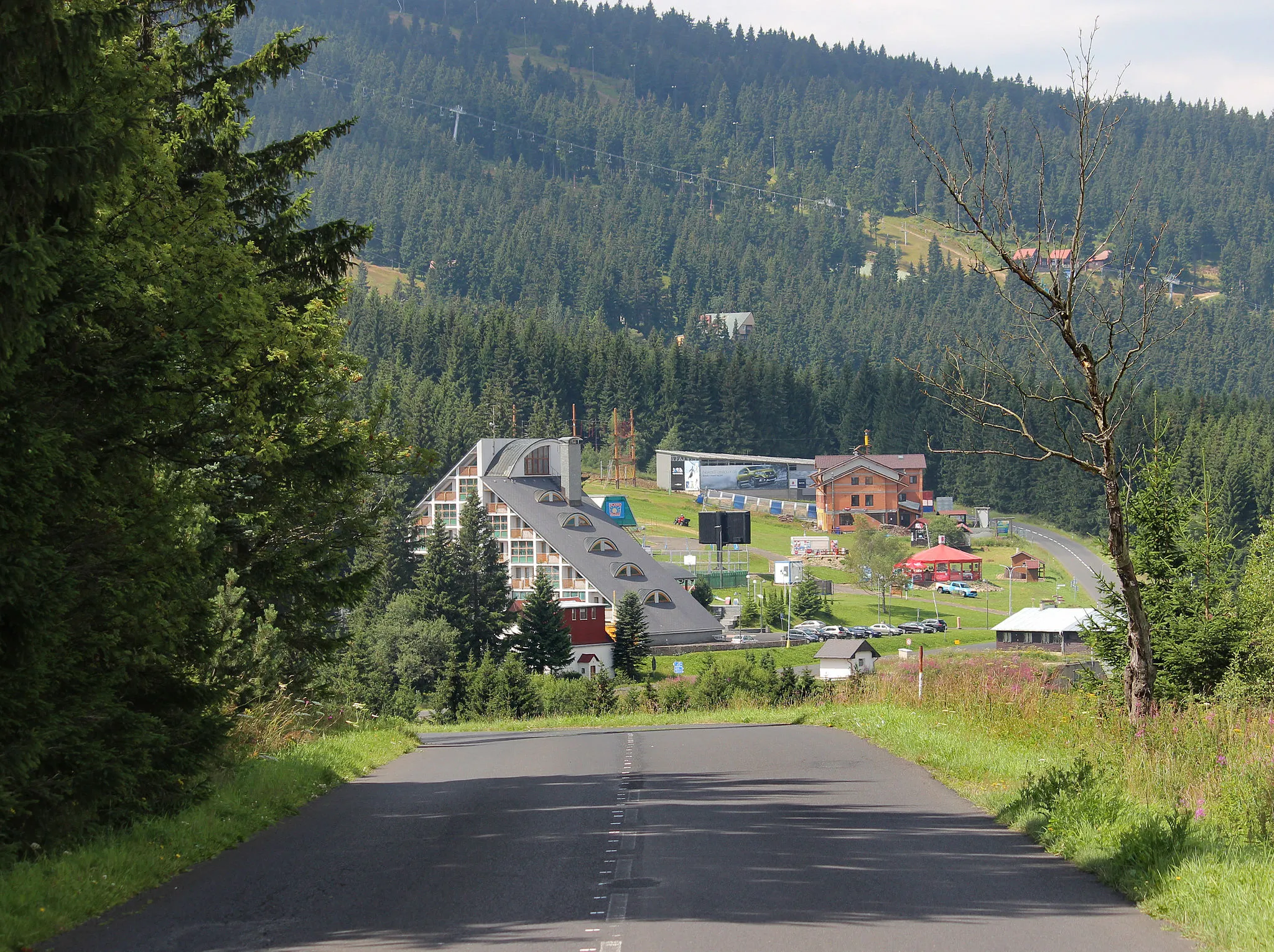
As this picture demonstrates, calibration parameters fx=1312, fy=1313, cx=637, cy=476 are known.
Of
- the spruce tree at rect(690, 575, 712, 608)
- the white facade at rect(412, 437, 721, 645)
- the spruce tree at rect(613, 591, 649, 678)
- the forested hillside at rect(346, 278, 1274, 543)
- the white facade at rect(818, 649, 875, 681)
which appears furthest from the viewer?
the forested hillside at rect(346, 278, 1274, 543)

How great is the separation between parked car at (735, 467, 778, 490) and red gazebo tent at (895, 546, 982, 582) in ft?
122

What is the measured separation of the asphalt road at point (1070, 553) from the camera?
110 meters

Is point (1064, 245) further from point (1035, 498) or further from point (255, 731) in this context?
point (1035, 498)

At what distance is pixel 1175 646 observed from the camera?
59.0 ft

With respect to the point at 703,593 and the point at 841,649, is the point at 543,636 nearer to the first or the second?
the point at 841,649

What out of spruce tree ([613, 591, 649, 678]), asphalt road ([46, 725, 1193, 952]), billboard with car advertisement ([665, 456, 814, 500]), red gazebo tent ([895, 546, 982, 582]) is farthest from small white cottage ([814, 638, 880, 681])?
billboard with car advertisement ([665, 456, 814, 500])

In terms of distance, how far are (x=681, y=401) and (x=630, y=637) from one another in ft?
350

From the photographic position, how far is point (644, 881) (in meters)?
7.98

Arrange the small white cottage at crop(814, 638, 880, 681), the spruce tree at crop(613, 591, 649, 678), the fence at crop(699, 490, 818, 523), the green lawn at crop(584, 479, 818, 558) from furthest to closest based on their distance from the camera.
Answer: the fence at crop(699, 490, 818, 523) < the green lawn at crop(584, 479, 818, 558) < the spruce tree at crop(613, 591, 649, 678) < the small white cottage at crop(814, 638, 880, 681)

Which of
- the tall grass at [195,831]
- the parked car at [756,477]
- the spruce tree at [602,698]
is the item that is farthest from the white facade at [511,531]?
the tall grass at [195,831]

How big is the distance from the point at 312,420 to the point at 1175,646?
11904 millimetres

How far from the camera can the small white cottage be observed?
53.3 m

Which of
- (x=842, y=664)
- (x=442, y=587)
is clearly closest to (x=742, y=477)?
(x=442, y=587)

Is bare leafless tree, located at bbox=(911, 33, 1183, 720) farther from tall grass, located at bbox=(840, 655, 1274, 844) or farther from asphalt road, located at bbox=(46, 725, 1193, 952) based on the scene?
asphalt road, located at bbox=(46, 725, 1193, 952)
